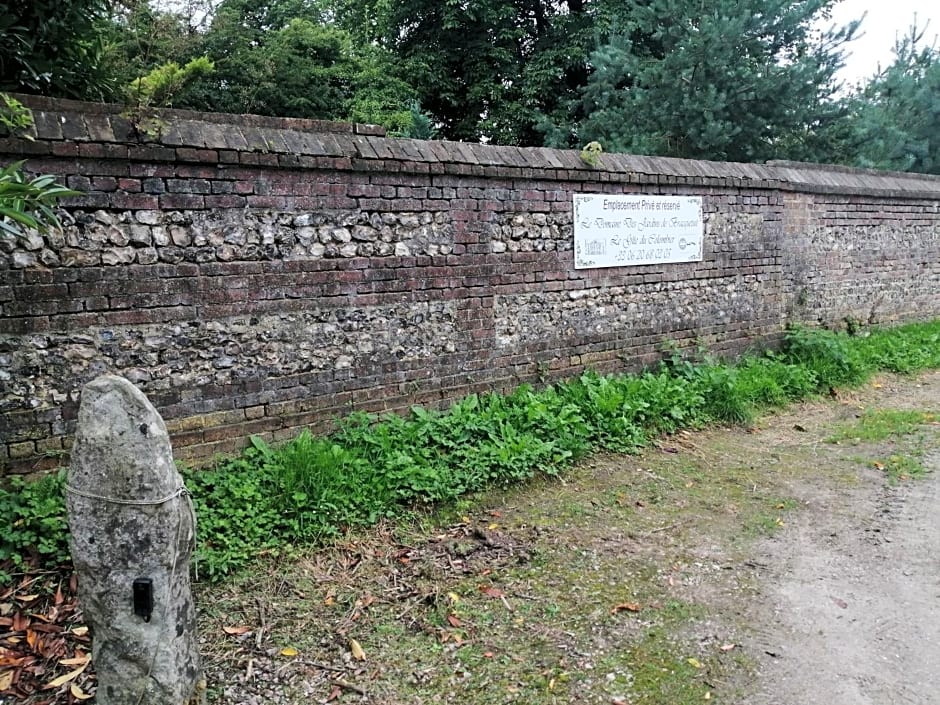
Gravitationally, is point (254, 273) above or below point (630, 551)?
above

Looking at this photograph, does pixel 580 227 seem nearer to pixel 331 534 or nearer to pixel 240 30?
pixel 331 534

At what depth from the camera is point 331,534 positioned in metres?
4.04

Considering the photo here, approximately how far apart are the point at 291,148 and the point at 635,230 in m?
3.66

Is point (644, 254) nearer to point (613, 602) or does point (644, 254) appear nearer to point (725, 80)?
point (613, 602)

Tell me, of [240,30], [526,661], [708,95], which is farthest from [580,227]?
[240,30]

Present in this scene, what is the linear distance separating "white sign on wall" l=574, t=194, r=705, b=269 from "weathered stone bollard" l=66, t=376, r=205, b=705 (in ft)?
15.3

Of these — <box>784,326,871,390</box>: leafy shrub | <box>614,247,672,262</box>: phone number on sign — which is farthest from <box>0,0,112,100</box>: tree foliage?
<box>784,326,871,390</box>: leafy shrub

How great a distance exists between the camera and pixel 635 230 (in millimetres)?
Result: 6883

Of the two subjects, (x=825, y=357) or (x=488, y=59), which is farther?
(x=488, y=59)

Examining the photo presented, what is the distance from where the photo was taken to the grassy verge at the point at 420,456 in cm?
373

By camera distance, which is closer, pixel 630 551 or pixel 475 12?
pixel 630 551

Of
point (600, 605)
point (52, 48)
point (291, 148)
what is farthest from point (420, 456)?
point (52, 48)

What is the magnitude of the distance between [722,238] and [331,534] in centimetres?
579

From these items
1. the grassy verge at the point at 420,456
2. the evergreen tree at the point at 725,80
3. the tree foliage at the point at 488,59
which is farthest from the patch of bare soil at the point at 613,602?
the tree foliage at the point at 488,59
